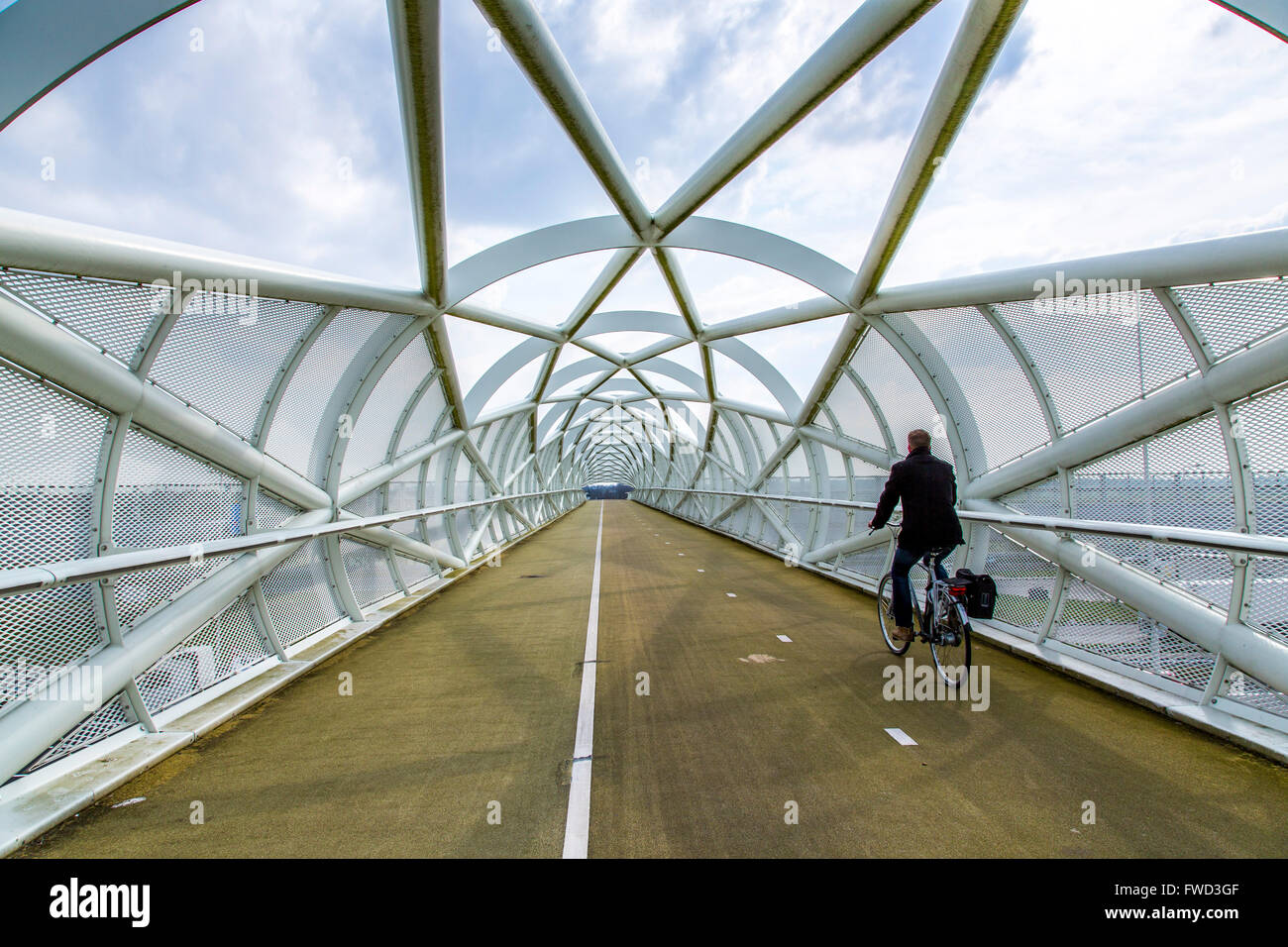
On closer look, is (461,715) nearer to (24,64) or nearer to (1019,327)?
(24,64)

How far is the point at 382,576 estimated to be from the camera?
8.46 m

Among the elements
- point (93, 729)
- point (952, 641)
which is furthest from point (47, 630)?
point (952, 641)

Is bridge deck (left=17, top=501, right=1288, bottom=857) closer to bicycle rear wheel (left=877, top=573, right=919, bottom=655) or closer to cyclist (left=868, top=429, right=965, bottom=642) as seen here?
Answer: bicycle rear wheel (left=877, top=573, right=919, bottom=655)

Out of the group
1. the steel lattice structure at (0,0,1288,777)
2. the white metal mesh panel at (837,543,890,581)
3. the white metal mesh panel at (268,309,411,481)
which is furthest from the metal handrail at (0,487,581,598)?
the white metal mesh panel at (837,543,890,581)

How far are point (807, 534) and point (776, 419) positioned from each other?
3118 mm

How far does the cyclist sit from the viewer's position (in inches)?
200

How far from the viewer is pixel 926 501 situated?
5113 mm

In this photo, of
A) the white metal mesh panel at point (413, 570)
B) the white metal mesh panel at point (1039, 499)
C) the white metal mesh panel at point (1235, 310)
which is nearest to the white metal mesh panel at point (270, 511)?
the white metal mesh panel at point (413, 570)

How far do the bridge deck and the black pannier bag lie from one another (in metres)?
0.61

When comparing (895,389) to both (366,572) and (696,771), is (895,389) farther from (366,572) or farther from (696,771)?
(366,572)

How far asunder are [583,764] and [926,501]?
371cm
